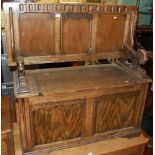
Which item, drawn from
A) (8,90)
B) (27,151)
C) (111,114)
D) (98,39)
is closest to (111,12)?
(98,39)

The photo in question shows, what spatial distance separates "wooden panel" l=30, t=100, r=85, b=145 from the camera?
46.5 inches

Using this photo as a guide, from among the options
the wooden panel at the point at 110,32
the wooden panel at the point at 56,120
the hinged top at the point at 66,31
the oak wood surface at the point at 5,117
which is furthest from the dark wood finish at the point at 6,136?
the wooden panel at the point at 110,32

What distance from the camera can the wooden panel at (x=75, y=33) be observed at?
54.3 inches

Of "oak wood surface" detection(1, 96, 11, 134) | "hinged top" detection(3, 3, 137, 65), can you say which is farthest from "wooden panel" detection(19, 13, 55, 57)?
"oak wood surface" detection(1, 96, 11, 134)

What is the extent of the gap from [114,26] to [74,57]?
37 centimetres

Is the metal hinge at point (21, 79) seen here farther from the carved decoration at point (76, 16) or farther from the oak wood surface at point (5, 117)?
the carved decoration at point (76, 16)

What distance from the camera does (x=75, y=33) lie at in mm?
1423

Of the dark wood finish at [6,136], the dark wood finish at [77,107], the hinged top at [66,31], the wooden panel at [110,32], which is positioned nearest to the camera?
the dark wood finish at [6,136]

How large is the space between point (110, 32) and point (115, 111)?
0.57 m

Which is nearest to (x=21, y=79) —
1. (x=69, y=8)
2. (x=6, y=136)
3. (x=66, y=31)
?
(x=6, y=136)

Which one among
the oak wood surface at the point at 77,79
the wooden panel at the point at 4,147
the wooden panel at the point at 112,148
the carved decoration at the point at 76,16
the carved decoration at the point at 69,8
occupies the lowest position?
the wooden panel at the point at 112,148

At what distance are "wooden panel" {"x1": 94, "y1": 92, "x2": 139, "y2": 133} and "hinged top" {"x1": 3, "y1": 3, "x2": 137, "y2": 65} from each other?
1.19 ft

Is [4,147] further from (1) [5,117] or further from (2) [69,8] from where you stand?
(2) [69,8]

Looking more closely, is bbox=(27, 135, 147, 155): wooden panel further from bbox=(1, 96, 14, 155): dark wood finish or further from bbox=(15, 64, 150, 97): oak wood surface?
bbox=(15, 64, 150, 97): oak wood surface
